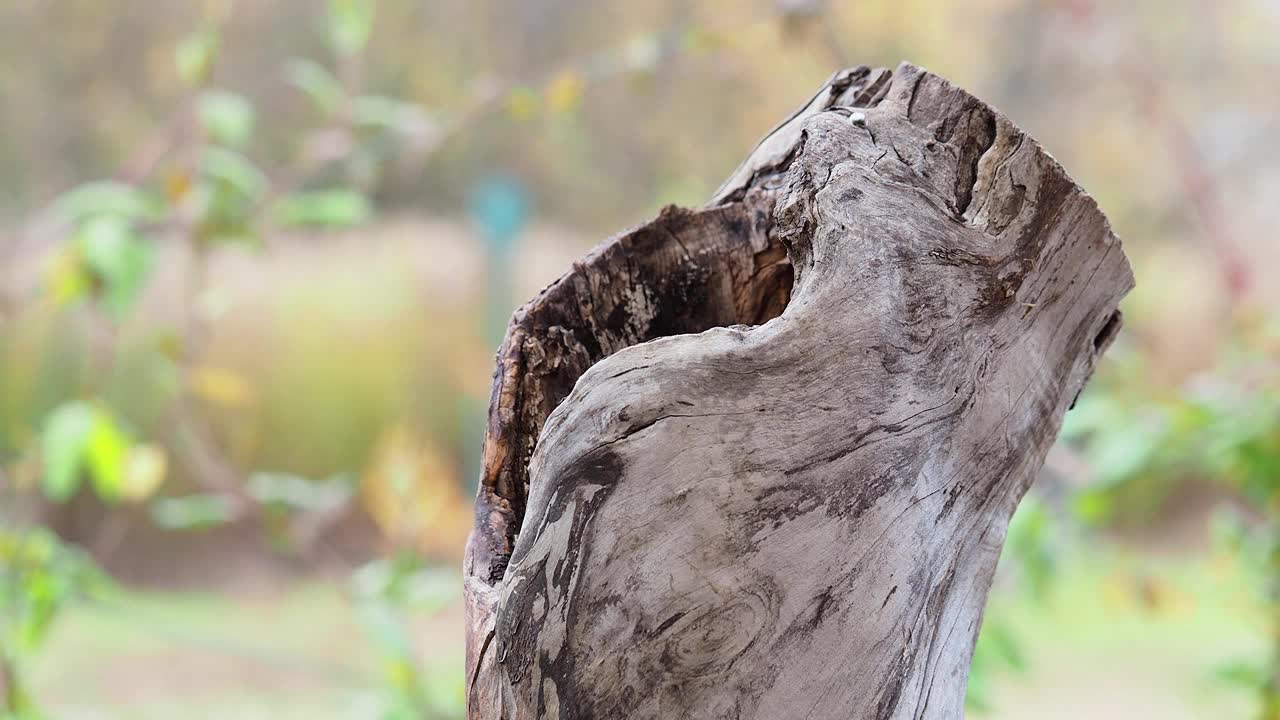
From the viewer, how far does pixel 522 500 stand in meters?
0.41

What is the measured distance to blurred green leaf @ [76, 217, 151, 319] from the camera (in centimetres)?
85

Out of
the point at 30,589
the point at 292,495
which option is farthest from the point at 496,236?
the point at 30,589

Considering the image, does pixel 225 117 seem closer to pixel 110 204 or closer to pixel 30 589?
pixel 110 204

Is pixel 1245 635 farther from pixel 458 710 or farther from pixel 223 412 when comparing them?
pixel 223 412

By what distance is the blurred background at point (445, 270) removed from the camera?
1.67 metres

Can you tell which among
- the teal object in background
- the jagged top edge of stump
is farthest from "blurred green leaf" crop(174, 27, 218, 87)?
the teal object in background

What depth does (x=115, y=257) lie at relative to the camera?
2.80 feet

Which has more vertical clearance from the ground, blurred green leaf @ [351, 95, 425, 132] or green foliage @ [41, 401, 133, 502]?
blurred green leaf @ [351, 95, 425, 132]

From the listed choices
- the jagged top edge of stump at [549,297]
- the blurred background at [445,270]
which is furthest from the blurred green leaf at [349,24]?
the jagged top edge of stump at [549,297]

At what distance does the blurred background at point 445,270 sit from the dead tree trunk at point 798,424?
1.01 metres

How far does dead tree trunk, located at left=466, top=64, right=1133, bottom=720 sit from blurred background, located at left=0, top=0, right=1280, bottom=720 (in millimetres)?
1009

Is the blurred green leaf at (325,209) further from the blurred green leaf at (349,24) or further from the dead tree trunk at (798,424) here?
the dead tree trunk at (798,424)

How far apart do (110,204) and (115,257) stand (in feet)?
0.23

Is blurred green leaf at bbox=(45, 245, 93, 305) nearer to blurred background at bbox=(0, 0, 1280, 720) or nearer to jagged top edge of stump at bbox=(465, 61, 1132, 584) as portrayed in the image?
blurred background at bbox=(0, 0, 1280, 720)
